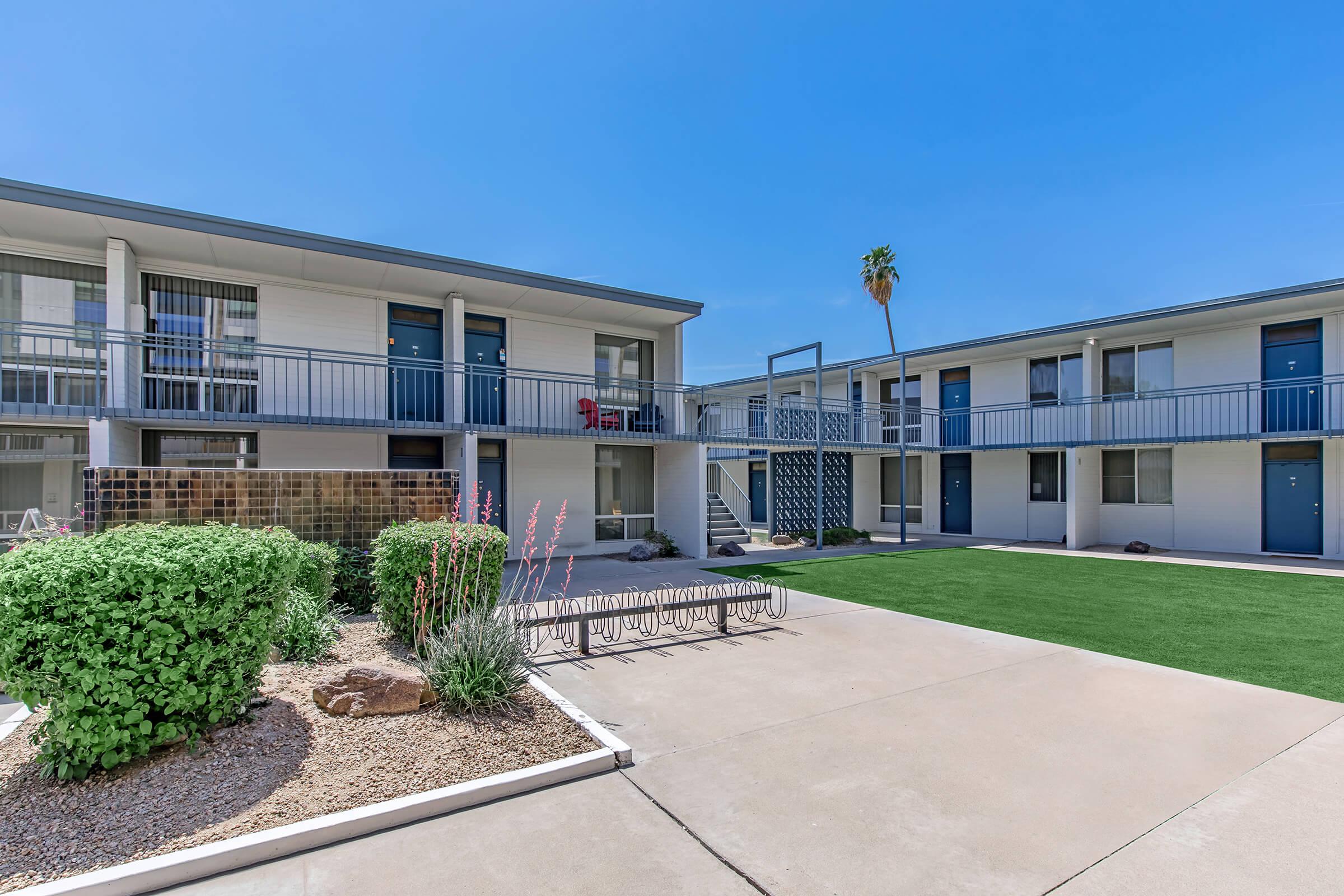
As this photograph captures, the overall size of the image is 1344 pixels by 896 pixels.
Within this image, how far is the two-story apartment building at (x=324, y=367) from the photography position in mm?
9742

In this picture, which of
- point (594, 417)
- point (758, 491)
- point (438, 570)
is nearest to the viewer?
point (438, 570)

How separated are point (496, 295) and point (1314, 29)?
14.0 meters

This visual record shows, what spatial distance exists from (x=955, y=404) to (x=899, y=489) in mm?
3300

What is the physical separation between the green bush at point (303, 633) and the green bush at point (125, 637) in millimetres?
1788

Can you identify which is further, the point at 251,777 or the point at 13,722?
the point at 13,722

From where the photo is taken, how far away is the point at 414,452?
12930 millimetres

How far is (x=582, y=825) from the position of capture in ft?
10.7

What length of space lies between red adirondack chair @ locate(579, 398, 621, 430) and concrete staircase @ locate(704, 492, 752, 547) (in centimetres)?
436

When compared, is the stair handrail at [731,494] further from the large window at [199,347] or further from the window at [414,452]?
the large window at [199,347]

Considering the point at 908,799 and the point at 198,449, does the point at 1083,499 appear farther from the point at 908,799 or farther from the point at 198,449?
the point at 198,449

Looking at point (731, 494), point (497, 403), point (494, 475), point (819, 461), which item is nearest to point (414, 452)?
point (494, 475)

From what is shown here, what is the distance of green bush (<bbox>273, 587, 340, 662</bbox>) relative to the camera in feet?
18.1

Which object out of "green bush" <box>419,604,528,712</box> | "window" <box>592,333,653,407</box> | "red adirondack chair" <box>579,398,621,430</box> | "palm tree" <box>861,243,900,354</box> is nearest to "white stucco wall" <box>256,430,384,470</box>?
"red adirondack chair" <box>579,398,621,430</box>

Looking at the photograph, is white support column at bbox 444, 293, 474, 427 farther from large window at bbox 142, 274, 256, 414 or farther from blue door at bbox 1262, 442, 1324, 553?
blue door at bbox 1262, 442, 1324, 553
